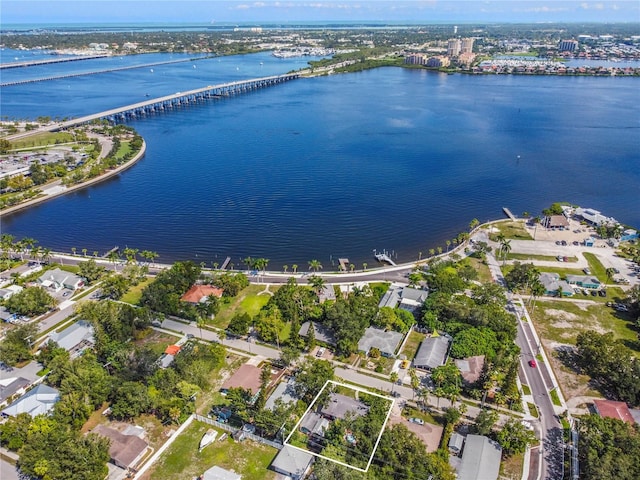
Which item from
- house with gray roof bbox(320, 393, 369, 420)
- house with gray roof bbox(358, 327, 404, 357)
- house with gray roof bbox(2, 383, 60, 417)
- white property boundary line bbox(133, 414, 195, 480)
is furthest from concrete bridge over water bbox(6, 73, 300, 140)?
house with gray roof bbox(320, 393, 369, 420)

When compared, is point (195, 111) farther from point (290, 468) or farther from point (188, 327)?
point (290, 468)

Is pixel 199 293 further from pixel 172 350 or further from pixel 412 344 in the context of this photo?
pixel 412 344

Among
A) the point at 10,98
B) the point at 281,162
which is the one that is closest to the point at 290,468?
the point at 281,162

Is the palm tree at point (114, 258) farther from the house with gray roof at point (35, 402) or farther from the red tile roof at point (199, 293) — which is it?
the house with gray roof at point (35, 402)

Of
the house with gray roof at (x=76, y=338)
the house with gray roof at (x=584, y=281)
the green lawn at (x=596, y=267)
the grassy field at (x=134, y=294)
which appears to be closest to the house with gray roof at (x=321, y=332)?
the grassy field at (x=134, y=294)

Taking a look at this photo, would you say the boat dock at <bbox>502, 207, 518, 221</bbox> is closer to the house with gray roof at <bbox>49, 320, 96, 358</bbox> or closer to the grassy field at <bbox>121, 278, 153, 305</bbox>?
the grassy field at <bbox>121, 278, 153, 305</bbox>
